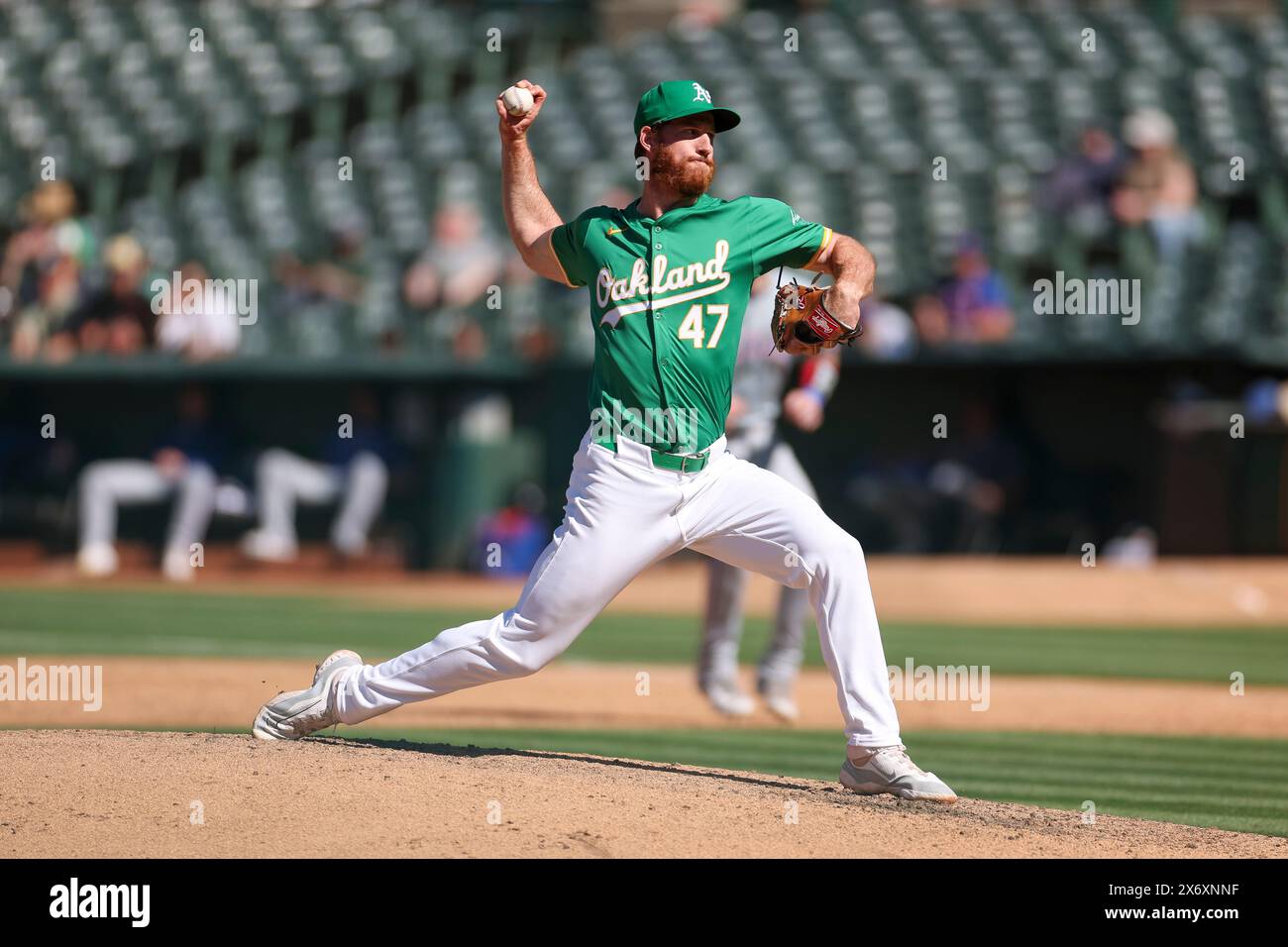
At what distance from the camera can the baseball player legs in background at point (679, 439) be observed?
4.83 m

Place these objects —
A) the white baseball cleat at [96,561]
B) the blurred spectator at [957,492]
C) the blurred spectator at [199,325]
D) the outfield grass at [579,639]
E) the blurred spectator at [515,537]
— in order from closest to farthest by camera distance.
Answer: the outfield grass at [579,639], the blurred spectator at [515,537], the blurred spectator at [957,492], the white baseball cleat at [96,561], the blurred spectator at [199,325]

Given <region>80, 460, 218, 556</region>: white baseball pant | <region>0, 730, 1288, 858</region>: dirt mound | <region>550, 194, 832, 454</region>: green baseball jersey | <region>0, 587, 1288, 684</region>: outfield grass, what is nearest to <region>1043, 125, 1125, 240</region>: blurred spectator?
<region>0, 587, 1288, 684</region>: outfield grass

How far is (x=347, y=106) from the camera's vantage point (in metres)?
20.8

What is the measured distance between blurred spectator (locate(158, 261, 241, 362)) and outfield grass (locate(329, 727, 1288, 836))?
350 inches

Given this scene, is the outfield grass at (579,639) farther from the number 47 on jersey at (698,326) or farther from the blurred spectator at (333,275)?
the number 47 on jersey at (698,326)

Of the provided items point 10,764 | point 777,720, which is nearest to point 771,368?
point 777,720

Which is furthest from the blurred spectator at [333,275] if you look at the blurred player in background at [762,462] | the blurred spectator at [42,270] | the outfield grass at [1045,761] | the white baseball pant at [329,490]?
the outfield grass at [1045,761]

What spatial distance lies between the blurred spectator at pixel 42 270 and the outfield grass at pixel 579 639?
328cm

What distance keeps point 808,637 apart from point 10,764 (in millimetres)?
8725

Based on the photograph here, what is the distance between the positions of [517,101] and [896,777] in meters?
2.10

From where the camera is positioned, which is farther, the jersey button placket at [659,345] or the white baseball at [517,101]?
the white baseball at [517,101]

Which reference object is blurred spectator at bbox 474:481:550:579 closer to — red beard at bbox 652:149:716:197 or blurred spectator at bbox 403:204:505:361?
blurred spectator at bbox 403:204:505:361

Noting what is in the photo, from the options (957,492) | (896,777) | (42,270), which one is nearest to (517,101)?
A: (896,777)

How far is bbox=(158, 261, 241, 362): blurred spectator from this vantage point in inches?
623
